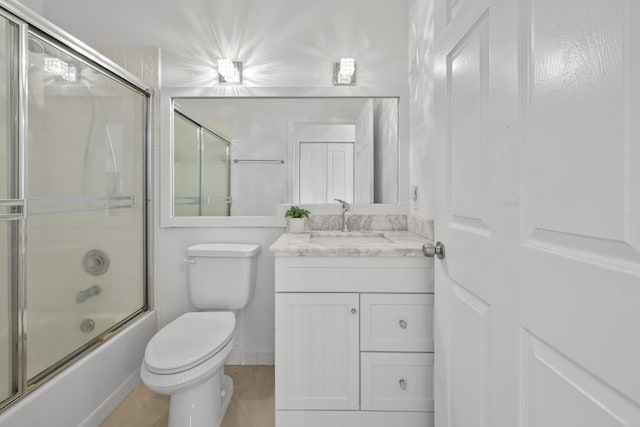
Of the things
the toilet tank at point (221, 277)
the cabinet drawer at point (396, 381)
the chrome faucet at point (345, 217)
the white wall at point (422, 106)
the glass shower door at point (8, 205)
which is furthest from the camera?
the chrome faucet at point (345, 217)

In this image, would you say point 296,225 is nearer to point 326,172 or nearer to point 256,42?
point 326,172

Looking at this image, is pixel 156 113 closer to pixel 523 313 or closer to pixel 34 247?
pixel 34 247

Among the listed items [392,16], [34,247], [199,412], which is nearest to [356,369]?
[199,412]

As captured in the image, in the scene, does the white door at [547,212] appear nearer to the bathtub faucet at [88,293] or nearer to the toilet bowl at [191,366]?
the toilet bowl at [191,366]

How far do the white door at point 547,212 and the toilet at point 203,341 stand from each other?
38.5 inches

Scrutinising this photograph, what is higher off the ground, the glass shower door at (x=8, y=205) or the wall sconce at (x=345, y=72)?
the wall sconce at (x=345, y=72)

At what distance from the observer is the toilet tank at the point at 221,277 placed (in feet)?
6.02

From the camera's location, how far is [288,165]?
78.9 inches

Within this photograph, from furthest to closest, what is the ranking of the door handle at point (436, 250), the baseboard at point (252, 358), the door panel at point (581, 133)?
the baseboard at point (252, 358) < the door handle at point (436, 250) < the door panel at point (581, 133)

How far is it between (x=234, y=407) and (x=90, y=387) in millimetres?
662

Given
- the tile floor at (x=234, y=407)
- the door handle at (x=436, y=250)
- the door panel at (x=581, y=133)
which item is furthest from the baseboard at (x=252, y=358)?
the door panel at (x=581, y=133)

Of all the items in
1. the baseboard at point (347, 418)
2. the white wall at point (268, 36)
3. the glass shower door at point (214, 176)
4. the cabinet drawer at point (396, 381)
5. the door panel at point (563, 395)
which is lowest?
the baseboard at point (347, 418)

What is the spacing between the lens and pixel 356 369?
4.50 feet

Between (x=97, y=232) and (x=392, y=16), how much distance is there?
2.11m
